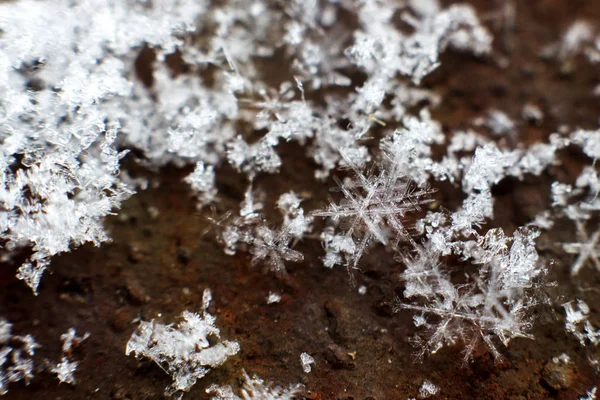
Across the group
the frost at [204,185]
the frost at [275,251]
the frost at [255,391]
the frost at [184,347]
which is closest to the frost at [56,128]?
the frost at [204,185]

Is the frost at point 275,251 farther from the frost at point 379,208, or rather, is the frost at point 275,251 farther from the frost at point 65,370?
the frost at point 65,370

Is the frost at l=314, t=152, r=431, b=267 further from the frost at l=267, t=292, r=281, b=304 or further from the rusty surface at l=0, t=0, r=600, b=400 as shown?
the frost at l=267, t=292, r=281, b=304

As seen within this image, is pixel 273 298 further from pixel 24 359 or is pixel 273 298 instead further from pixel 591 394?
pixel 591 394

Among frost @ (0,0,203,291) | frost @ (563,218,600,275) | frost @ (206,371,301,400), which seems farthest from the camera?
frost @ (563,218,600,275)

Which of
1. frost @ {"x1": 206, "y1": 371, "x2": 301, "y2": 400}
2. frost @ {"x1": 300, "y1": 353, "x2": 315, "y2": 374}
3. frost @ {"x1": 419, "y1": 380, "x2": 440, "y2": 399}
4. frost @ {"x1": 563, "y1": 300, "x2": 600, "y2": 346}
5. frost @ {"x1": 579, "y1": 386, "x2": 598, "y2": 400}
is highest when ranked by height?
frost @ {"x1": 563, "y1": 300, "x2": 600, "y2": 346}

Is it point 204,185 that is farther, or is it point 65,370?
point 204,185

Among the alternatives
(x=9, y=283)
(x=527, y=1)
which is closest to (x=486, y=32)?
(x=527, y=1)

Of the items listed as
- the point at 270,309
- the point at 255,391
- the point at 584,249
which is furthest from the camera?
the point at 584,249

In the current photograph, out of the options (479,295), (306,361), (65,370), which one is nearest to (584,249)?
(479,295)

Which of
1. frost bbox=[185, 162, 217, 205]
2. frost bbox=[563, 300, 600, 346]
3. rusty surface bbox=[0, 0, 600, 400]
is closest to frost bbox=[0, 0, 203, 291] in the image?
rusty surface bbox=[0, 0, 600, 400]
